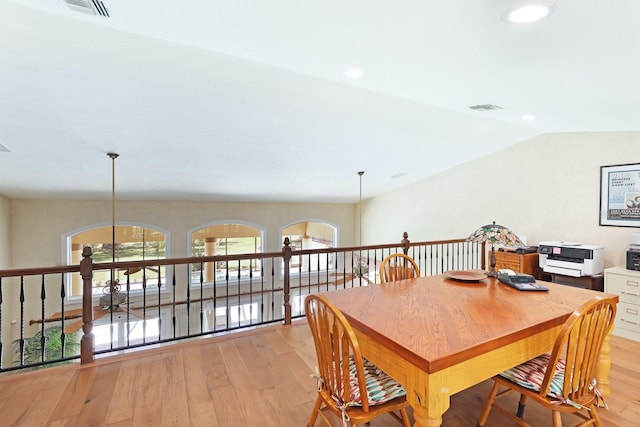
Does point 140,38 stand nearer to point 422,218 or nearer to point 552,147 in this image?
point 552,147

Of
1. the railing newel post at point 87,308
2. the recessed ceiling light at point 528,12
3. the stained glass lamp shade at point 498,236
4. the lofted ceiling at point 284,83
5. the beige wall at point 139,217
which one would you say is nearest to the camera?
the recessed ceiling light at point 528,12

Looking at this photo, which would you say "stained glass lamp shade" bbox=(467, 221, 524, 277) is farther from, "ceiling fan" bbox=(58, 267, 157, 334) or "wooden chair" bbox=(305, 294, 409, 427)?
"ceiling fan" bbox=(58, 267, 157, 334)

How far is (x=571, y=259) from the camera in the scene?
4105mm

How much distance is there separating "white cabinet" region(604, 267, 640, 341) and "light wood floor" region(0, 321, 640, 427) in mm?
517

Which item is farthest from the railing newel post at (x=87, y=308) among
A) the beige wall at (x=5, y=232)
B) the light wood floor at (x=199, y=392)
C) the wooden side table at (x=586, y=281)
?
the wooden side table at (x=586, y=281)

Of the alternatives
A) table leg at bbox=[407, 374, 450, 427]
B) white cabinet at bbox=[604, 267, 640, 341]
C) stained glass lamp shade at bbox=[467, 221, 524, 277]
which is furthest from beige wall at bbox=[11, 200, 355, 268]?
table leg at bbox=[407, 374, 450, 427]

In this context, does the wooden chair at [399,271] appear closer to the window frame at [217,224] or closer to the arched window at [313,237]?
the window frame at [217,224]

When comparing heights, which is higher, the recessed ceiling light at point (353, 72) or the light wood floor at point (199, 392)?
the recessed ceiling light at point (353, 72)

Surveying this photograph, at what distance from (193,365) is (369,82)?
9.37 feet

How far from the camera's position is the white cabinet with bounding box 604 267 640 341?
11.1 ft

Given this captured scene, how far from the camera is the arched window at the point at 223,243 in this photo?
8000 mm

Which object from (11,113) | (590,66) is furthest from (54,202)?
(590,66)

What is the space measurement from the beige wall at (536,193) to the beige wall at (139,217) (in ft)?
11.6

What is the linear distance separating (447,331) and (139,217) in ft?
24.5
